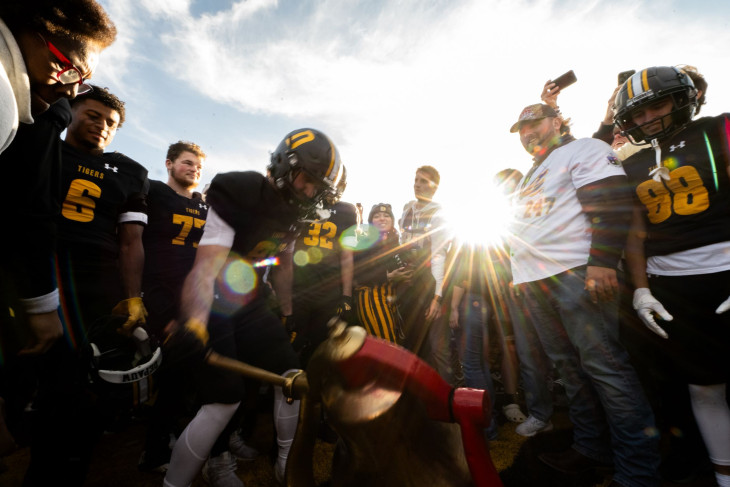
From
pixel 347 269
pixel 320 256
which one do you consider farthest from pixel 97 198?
pixel 347 269

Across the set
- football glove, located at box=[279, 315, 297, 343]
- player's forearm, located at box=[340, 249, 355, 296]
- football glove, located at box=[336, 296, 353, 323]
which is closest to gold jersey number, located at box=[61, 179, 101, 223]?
football glove, located at box=[279, 315, 297, 343]

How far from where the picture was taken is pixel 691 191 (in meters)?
2.10

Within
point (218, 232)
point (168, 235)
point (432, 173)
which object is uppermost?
point (432, 173)

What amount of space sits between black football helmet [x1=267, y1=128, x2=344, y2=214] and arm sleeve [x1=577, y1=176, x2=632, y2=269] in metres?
2.00

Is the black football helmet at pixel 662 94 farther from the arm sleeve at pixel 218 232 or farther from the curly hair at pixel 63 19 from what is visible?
the curly hair at pixel 63 19

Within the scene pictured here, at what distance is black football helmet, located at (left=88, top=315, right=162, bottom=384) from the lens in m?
2.03

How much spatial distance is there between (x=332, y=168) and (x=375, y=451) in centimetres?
191

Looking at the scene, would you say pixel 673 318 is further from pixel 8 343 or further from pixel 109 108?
pixel 109 108

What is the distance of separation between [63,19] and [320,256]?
2.93m

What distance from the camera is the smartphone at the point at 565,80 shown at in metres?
3.49

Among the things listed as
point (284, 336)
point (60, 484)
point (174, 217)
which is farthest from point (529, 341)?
point (174, 217)

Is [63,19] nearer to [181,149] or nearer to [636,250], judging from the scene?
[181,149]

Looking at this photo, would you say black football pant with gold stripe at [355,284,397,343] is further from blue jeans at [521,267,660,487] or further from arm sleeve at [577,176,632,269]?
arm sleeve at [577,176,632,269]

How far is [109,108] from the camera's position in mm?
2729
